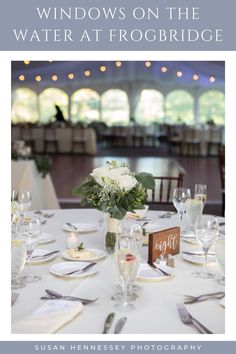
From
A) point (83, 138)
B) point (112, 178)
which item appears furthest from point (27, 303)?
point (83, 138)

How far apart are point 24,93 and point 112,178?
63.6 feet

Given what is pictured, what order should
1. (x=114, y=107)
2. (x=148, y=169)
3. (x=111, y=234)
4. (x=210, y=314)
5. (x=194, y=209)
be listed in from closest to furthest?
(x=210, y=314), (x=111, y=234), (x=194, y=209), (x=148, y=169), (x=114, y=107)

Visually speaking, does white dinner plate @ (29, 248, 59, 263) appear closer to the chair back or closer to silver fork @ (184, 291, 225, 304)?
silver fork @ (184, 291, 225, 304)

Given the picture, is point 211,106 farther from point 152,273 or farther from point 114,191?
point 152,273

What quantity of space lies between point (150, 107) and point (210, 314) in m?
20.2

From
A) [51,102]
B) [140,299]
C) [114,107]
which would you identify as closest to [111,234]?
[140,299]

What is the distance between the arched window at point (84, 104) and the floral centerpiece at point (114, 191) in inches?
756

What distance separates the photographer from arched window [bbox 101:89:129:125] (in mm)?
21547

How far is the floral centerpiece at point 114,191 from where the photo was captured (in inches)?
81.0

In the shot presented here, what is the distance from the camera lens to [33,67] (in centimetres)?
1142

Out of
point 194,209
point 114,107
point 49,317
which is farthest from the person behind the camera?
point 114,107

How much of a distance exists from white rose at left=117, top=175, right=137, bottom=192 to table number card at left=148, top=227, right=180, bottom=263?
226 mm

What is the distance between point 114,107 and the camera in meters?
21.7
